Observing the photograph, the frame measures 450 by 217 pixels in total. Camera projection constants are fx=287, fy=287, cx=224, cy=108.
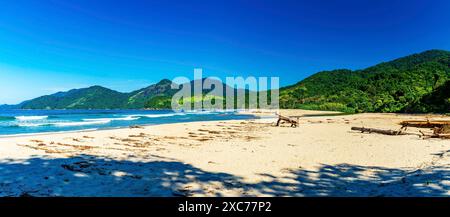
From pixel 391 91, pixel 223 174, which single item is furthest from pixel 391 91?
pixel 223 174

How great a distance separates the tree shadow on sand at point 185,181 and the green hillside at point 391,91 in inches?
1940

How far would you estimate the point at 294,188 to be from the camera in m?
6.58

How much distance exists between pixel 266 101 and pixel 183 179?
142 meters

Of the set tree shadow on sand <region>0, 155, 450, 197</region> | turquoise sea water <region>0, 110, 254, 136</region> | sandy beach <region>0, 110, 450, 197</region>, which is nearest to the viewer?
tree shadow on sand <region>0, 155, 450, 197</region>

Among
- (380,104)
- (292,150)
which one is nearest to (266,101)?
(380,104)

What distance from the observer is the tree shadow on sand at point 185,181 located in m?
6.00

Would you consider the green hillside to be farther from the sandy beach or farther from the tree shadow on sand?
the tree shadow on sand

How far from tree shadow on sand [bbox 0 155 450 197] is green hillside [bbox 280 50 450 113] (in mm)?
49265

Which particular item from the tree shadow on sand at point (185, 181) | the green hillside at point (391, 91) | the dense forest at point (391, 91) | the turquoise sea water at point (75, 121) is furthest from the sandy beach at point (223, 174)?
the green hillside at point (391, 91)

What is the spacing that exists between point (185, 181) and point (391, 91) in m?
85.4

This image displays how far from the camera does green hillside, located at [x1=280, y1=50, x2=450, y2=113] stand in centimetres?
5428

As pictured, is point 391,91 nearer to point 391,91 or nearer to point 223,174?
point 391,91

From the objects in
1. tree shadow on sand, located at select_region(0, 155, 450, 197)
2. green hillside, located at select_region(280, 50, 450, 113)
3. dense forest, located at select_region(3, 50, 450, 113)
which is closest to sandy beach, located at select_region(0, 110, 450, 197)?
tree shadow on sand, located at select_region(0, 155, 450, 197)
